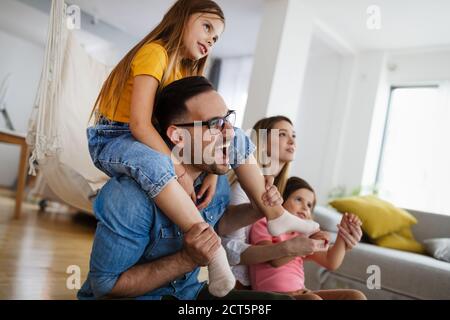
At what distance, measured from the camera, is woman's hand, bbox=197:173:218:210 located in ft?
3.01

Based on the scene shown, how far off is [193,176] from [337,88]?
159 inches

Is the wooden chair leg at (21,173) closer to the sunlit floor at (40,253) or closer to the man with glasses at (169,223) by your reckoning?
the sunlit floor at (40,253)

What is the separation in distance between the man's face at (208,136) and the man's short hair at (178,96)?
14 millimetres

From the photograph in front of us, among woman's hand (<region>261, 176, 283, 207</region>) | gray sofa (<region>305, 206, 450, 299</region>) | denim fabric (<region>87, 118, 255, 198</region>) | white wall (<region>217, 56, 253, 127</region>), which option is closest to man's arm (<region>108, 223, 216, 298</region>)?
denim fabric (<region>87, 118, 255, 198</region>)

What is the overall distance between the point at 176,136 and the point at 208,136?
0.26 ft

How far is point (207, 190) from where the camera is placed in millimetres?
938

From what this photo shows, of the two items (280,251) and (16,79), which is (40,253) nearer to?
(280,251)

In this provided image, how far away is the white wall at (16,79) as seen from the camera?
18.4 ft

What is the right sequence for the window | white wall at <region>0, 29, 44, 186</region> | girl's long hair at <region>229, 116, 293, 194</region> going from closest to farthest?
girl's long hair at <region>229, 116, 293, 194</region>, the window, white wall at <region>0, 29, 44, 186</region>

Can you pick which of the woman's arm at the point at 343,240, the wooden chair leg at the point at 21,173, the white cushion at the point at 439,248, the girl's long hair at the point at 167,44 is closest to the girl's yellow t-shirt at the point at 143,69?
the girl's long hair at the point at 167,44

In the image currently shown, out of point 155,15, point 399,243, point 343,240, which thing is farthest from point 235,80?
point 343,240

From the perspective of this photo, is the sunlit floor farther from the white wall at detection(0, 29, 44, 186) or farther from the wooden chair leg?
the white wall at detection(0, 29, 44, 186)

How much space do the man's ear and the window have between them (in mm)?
3727
